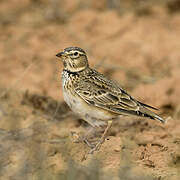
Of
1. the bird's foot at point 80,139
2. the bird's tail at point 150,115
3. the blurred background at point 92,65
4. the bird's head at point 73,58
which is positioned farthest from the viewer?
the bird's head at point 73,58

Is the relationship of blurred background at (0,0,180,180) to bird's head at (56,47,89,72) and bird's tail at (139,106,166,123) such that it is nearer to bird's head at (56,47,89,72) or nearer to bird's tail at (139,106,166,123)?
bird's tail at (139,106,166,123)

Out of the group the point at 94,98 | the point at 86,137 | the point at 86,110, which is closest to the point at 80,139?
the point at 86,137

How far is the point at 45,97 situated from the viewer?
24.5 ft

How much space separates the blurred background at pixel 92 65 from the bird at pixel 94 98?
0.35m

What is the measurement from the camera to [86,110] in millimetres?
5539

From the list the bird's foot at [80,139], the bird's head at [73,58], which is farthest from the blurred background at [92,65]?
the bird's head at [73,58]

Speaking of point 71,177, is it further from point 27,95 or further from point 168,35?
point 168,35

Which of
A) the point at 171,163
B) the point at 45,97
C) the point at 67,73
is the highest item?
the point at 67,73

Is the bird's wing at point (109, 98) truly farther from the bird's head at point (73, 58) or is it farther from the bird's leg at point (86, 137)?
the bird's leg at point (86, 137)

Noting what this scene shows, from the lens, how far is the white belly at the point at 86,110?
551cm

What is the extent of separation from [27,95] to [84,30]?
3.27 metres

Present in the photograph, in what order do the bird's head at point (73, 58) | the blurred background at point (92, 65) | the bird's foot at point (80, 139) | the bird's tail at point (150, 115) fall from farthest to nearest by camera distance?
the bird's head at point (73, 58) < the bird's foot at point (80, 139) < the bird's tail at point (150, 115) < the blurred background at point (92, 65)

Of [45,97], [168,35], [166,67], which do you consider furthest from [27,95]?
[168,35]

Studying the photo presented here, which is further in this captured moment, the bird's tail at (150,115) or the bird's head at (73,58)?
the bird's head at (73,58)
